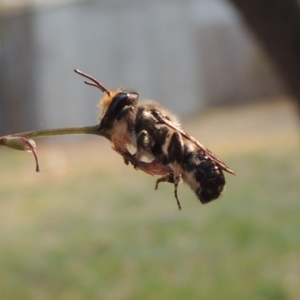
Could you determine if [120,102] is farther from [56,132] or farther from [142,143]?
[56,132]

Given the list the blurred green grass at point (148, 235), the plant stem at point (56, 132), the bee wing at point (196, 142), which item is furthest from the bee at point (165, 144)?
the blurred green grass at point (148, 235)

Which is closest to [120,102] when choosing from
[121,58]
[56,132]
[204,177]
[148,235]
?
[204,177]

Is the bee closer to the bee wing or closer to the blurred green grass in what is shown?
the bee wing

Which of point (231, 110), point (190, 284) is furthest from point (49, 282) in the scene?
point (231, 110)

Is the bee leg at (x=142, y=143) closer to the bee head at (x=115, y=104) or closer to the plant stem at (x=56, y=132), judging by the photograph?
the bee head at (x=115, y=104)

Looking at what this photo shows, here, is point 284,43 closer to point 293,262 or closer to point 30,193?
point 293,262
